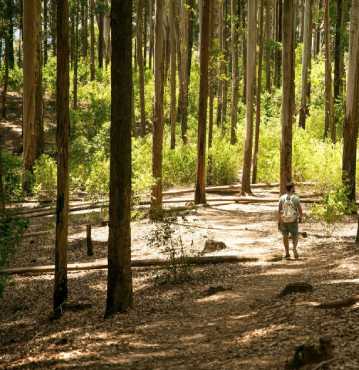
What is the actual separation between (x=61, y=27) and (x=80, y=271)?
5111 millimetres

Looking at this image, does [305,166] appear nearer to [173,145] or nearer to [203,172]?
[203,172]

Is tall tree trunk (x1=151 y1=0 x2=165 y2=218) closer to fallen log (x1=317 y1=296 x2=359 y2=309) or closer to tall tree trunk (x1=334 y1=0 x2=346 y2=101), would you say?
tall tree trunk (x1=334 y1=0 x2=346 y2=101)

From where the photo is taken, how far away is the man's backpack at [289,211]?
10.8 metres

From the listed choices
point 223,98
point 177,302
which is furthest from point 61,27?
point 223,98

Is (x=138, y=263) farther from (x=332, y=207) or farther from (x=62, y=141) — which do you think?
(x=332, y=207)

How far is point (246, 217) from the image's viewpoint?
16.5 metres

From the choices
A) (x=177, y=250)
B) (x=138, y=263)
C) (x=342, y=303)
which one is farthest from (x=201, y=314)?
(x=177, y=250)

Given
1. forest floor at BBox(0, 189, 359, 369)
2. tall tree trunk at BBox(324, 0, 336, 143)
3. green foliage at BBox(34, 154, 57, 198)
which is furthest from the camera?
tall tree trunk at BBox(324, 0, 336, 143)

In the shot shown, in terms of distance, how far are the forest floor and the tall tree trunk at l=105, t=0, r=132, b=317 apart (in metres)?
0.48

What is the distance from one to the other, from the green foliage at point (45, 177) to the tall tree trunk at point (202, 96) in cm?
554

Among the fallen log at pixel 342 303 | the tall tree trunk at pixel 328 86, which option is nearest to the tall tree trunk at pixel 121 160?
the fallen log at pixel 342 303

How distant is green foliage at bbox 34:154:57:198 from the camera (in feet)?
68.0

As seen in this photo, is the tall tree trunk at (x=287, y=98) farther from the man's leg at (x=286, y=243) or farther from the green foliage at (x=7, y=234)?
the green foliage at (x=7, y=234)

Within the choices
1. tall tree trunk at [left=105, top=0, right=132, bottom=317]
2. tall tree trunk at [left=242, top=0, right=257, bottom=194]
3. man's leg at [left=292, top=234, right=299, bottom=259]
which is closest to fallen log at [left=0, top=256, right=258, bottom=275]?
man's leg at [left=292, top=234, right=299, bottom=259]
